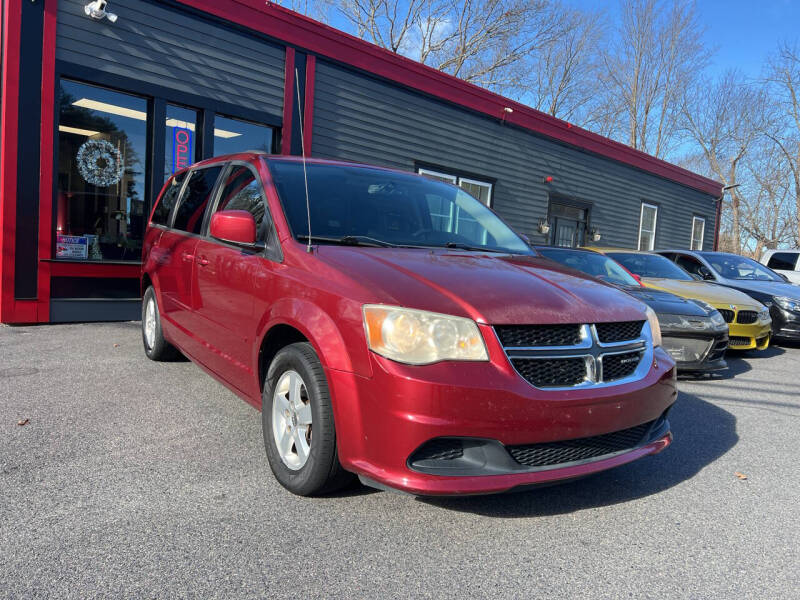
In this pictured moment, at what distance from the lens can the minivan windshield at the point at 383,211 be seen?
10.3 ft

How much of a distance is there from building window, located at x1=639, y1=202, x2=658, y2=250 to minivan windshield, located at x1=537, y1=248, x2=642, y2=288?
11519 millimetres

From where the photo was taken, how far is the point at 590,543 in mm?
2393

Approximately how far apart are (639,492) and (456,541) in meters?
1.15

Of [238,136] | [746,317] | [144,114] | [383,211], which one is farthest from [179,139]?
[746,317]

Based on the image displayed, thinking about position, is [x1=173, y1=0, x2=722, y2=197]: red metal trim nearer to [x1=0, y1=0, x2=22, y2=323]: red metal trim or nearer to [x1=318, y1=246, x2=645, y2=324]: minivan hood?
[x1=0, y1=0, x2=22, y2=323]: red metal trim

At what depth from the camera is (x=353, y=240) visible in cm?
304

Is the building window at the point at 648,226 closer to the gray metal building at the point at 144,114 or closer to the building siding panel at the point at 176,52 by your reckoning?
the gray metal building at the point at 144,114

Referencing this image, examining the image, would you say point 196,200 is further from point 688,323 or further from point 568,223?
point 568,223

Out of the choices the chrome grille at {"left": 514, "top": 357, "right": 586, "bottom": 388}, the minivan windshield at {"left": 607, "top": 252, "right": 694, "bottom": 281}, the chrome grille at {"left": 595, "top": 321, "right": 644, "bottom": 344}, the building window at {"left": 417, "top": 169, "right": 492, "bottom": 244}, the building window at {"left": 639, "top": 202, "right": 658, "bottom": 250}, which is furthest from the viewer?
the building window at {"left": 639, "top": 202, "right": 658, "bottom": 250}

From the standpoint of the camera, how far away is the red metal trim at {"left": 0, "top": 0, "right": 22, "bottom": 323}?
6.37 meters

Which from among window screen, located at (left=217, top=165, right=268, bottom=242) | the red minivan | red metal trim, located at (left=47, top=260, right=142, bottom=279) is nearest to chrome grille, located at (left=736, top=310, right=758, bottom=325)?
the red minivan

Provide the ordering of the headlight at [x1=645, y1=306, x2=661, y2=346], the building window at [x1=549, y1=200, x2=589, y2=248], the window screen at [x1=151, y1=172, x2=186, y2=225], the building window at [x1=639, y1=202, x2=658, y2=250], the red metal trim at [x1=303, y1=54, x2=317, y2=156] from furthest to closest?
the building window at [x1=639, y1=202, x2=658, y2=250] → the building window at [x1=549, y1=200, x2=589, y2=248] → the red metal trim at [x1=303, y1=54, x2=317, y2=156] → the window screen at [x1=151, y1=172, x2=186, y2=225] → the headlight at [x1=645, y1=306, x2=661, y2=346]

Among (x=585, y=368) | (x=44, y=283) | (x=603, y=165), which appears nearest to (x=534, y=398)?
(x=585, y=368)

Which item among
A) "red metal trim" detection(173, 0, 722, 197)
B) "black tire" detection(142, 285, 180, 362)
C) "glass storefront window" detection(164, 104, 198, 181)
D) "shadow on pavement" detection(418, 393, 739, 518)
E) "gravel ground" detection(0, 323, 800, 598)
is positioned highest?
"red metal trim" detection(173, 0, 722, 197)
